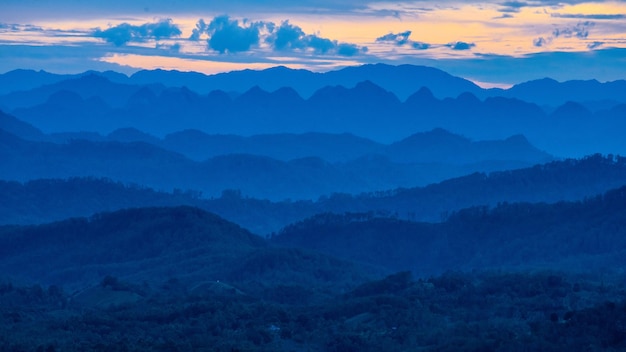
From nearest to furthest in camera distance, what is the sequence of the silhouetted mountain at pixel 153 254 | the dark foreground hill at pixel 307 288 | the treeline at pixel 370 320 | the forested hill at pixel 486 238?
1. the treeline at pixel 370 320
2. the dark foreground hill at pixel 307 288
3. the silhouetted mountain at pixel 153 254
4. the forested hill at pixel 486 238

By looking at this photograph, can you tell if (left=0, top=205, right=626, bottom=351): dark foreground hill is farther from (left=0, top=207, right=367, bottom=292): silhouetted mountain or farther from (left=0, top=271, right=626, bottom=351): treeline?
(left=0, top=207, right=367, bottom=292): silhouetted mountain

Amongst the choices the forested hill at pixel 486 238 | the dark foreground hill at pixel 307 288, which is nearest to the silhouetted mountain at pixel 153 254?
the dark foreground hill at pixel 307 288

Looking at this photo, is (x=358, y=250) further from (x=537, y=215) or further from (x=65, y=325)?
(x=65, y=325)

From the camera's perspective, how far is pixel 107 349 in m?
53.1

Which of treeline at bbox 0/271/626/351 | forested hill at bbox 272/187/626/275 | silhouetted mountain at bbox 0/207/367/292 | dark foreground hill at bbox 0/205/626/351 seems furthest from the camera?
forested hill at bbox 272/187/626/275

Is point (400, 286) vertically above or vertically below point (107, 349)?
below

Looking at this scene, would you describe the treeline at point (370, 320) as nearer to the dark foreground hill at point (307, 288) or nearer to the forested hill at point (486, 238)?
the dark foreground hill at point (307, 288)

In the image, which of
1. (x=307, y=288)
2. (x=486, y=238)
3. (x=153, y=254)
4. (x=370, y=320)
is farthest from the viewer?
(x=486, y=238)

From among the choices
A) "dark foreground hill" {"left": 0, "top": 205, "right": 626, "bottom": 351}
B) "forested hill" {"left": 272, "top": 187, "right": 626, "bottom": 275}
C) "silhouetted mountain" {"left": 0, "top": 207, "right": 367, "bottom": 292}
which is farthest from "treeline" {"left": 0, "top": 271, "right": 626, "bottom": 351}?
"forested hill" {"left": 272, "top": 187, "right": 626, "bottom": 275}

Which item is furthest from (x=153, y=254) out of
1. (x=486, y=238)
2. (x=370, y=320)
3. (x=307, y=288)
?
(x=370, y=320)

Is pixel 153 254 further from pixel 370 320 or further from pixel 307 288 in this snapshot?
pixel 370 320

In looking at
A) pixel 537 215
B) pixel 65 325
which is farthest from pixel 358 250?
pixel 65 325

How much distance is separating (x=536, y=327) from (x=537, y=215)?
89.4 meters

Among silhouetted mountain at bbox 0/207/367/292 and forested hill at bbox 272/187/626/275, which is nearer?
silhouetted mountain at bbox 0/207/367/292
